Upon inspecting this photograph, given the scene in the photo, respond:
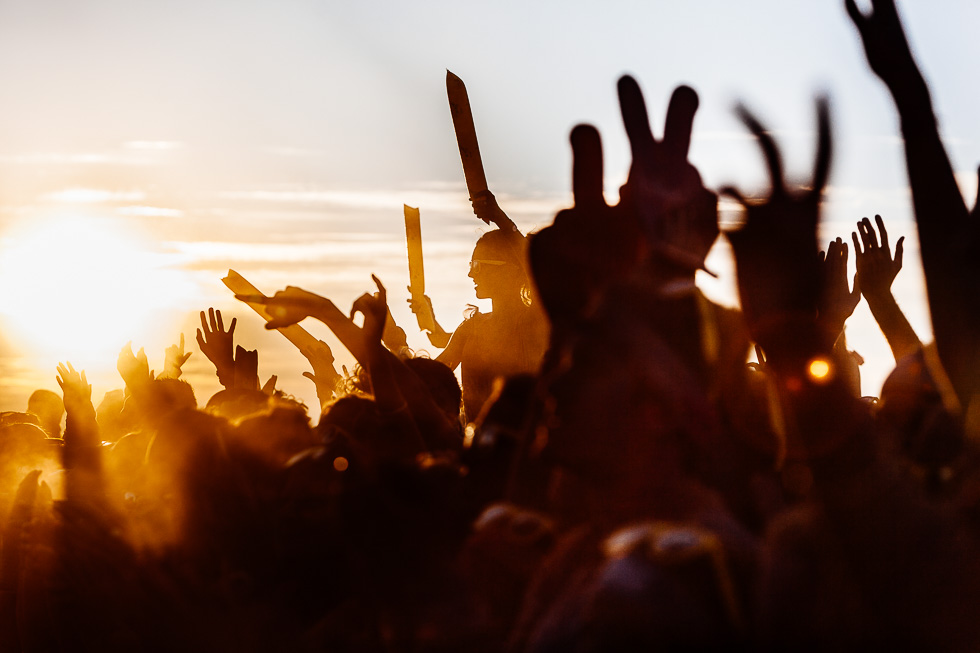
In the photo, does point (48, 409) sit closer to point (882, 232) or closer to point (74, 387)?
point (74, 387)

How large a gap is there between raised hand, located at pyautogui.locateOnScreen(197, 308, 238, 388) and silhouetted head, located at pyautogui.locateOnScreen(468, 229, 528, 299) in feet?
5.73

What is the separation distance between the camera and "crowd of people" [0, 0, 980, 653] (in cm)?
184

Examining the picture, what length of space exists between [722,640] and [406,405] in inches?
72.6

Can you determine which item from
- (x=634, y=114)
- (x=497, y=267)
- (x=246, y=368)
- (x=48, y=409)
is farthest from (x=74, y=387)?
(x=634, y=114)

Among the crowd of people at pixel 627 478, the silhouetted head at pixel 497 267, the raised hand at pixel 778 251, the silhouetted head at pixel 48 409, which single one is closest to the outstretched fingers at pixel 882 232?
the crowd of people at pixel 627 478

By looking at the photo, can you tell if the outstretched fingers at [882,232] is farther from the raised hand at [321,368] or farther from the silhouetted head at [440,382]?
the raised hand at [321,368]

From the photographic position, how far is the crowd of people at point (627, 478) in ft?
6.05

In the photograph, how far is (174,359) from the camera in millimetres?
7793

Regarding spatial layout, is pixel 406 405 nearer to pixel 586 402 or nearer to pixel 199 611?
pixel 199 611

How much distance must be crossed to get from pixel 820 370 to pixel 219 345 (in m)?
4.67

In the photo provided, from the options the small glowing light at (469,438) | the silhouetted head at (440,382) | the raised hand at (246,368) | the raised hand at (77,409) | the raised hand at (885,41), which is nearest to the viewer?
the raised hand at (885,41)

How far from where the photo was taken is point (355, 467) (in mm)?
2854

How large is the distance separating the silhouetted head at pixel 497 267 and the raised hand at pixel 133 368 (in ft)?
7.54

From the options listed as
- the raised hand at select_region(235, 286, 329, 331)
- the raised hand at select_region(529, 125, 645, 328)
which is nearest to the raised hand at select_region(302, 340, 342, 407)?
the raised hand at select_region(235, 286, 329, 331)
